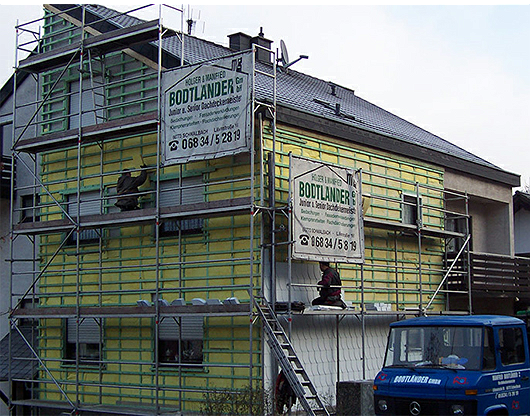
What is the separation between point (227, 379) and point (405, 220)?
23.3ft

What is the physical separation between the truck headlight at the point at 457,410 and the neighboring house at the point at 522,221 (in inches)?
806

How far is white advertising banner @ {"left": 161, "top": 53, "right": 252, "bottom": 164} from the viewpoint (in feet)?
51.2

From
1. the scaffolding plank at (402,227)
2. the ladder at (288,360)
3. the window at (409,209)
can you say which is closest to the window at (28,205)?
the ladder at (288,360)

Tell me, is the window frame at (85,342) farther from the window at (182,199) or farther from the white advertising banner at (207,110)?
the white advertising banner at (207,110)

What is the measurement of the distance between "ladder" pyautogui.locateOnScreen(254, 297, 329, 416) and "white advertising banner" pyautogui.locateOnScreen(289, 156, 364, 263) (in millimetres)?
1304

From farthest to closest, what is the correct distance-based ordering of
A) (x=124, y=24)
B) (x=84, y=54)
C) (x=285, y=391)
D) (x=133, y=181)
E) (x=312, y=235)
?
(x=124, y=24) < (x=84, y=54) < (x=133, y=181) < (x=312, y=235) < (x=285, y=391)

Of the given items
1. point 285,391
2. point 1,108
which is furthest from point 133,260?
point 1,108

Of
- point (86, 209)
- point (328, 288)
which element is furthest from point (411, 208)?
point (86, 209)

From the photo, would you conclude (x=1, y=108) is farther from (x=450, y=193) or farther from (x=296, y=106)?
(x=450, y=193)

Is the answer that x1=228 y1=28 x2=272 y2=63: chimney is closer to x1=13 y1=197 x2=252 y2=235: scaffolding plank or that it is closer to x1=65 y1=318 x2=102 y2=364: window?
x1=13 y1=197 x2=252 y2=235: scaffolding plank

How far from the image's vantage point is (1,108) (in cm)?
2309

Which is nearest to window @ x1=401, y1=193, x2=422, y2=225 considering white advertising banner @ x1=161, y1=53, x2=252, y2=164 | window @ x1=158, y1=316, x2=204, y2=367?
white advertising banner @ x1=161, y1=53, x2=252, y2=164

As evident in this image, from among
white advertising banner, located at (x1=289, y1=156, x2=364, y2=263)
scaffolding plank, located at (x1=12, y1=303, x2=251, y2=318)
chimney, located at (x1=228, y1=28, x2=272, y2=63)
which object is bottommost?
scaffolding plank, located at (x1=12, y1=303, x2=251, y2=318)

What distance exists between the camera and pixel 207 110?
1608 cm
